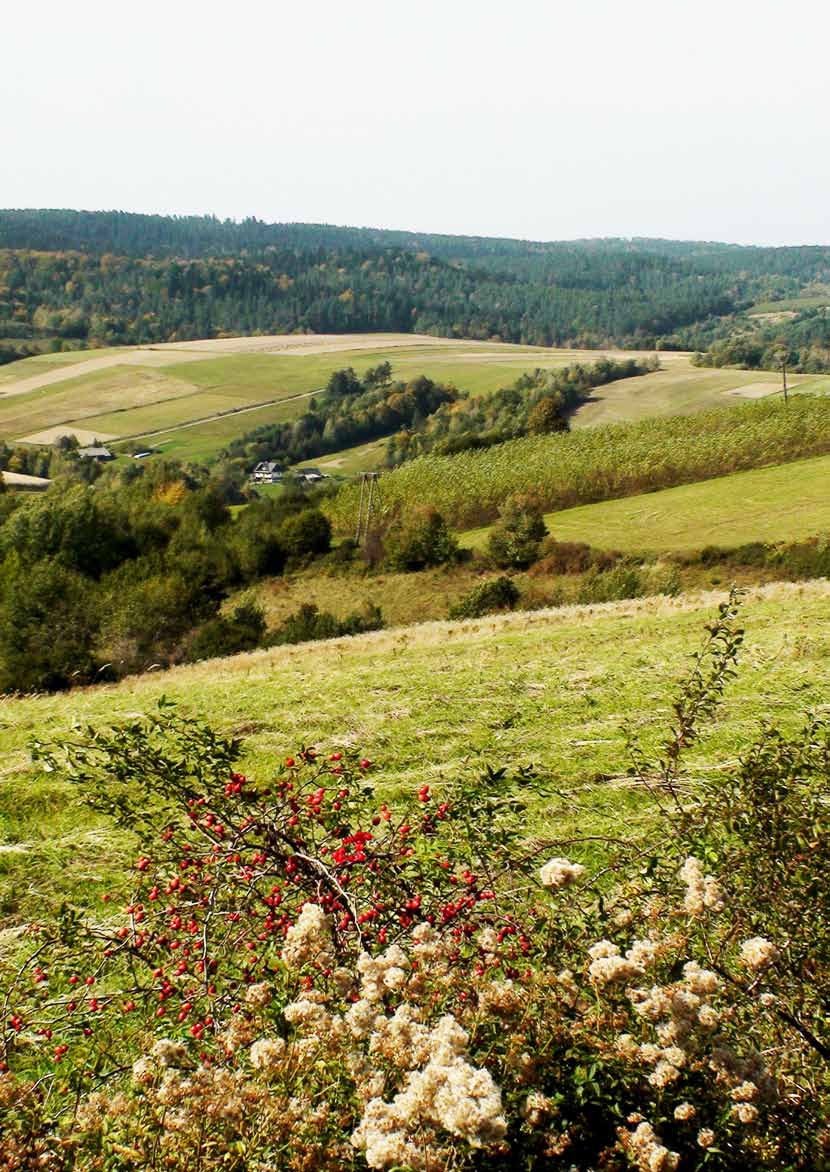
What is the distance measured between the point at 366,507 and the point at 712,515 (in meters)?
25.7

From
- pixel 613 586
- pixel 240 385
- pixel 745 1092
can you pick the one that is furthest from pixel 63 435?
pixel 745 1092

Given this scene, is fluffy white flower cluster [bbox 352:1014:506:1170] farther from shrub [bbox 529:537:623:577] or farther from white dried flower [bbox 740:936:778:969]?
shrub [bbox 529:537:623:577]

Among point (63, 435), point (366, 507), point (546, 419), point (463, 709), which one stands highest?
point (463, 709)

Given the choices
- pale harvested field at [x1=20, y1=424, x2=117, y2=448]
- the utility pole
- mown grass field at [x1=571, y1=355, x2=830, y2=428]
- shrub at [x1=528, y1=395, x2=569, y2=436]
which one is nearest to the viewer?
the utility pole

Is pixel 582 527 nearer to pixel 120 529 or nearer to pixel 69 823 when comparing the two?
pixel 120 529

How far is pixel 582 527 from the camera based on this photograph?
5438 centimetres

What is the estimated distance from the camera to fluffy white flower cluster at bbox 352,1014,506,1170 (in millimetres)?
2535

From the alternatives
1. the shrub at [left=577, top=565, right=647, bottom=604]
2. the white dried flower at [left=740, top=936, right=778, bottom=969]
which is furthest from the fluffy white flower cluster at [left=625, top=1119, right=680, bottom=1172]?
the shrub at [left=577, top=565, right=647, bottom=604]

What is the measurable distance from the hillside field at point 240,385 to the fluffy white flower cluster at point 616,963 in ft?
262

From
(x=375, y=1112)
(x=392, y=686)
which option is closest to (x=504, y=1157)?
(x=375, y=1112)

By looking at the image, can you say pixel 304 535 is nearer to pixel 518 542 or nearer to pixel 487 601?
pixel 518 542

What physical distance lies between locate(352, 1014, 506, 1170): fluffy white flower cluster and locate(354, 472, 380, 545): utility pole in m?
55.3

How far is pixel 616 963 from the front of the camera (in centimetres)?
325

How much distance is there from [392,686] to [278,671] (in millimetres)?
4153
